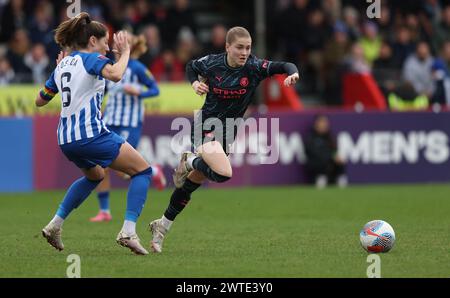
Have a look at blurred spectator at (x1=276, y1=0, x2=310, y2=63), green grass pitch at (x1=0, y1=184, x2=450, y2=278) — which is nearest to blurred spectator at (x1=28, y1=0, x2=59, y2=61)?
green grass pitch at (x1=0, y1=184, x2=450, y2=278)

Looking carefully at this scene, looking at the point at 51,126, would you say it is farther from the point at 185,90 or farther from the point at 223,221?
the point at 223,221

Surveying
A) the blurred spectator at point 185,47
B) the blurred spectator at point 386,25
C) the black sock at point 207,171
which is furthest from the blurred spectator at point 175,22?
the black sock at point 207,171

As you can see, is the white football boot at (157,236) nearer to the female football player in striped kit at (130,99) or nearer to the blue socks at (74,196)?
A: the blue socks at (74,196)

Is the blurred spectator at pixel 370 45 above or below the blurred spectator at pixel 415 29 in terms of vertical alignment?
below

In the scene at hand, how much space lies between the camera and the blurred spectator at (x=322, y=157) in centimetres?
1873

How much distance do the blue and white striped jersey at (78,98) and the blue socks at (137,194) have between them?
0.58m

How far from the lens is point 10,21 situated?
1964 centimetres

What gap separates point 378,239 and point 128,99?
5.32m

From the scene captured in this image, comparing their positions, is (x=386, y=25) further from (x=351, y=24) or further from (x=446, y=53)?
(x=446, y=53)

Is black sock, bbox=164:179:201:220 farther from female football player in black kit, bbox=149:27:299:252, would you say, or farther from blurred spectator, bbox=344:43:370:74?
blurred spectator, bbox=344:43:370:74

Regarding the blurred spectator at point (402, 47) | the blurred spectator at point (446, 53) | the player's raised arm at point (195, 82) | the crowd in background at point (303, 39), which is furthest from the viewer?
the blurred spectator at point (402, 47)

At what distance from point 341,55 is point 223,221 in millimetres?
9574
